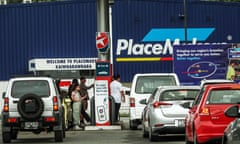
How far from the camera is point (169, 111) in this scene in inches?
798

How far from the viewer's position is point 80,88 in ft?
91.0

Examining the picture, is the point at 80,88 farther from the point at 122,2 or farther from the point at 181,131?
the point at 122,2

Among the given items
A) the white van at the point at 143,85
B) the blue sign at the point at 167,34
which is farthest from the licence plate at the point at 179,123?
the blue sign at the point at 167,34

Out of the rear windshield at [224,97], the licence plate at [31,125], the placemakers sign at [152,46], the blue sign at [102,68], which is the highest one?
the placemakers sign at [152,46]

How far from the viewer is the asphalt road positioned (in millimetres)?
21125

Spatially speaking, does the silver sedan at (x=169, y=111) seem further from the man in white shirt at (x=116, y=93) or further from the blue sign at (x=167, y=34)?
the blue sign at (x=167, y=34)

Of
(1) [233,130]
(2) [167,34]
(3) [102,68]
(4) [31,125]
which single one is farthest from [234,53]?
(1) [233,130]

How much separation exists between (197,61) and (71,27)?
51.7 ft

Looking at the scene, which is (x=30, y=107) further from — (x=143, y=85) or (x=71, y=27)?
(x=71, y=27)

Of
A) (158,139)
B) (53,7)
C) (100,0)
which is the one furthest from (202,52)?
(53,7)

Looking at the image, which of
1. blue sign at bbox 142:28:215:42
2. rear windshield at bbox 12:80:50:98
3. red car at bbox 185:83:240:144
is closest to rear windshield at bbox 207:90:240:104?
red car at bbox 185:83:240:144

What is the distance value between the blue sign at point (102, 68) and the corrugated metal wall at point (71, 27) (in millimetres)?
20251

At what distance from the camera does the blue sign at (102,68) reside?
2659 cm

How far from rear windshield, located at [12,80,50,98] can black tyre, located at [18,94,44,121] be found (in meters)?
0.48
